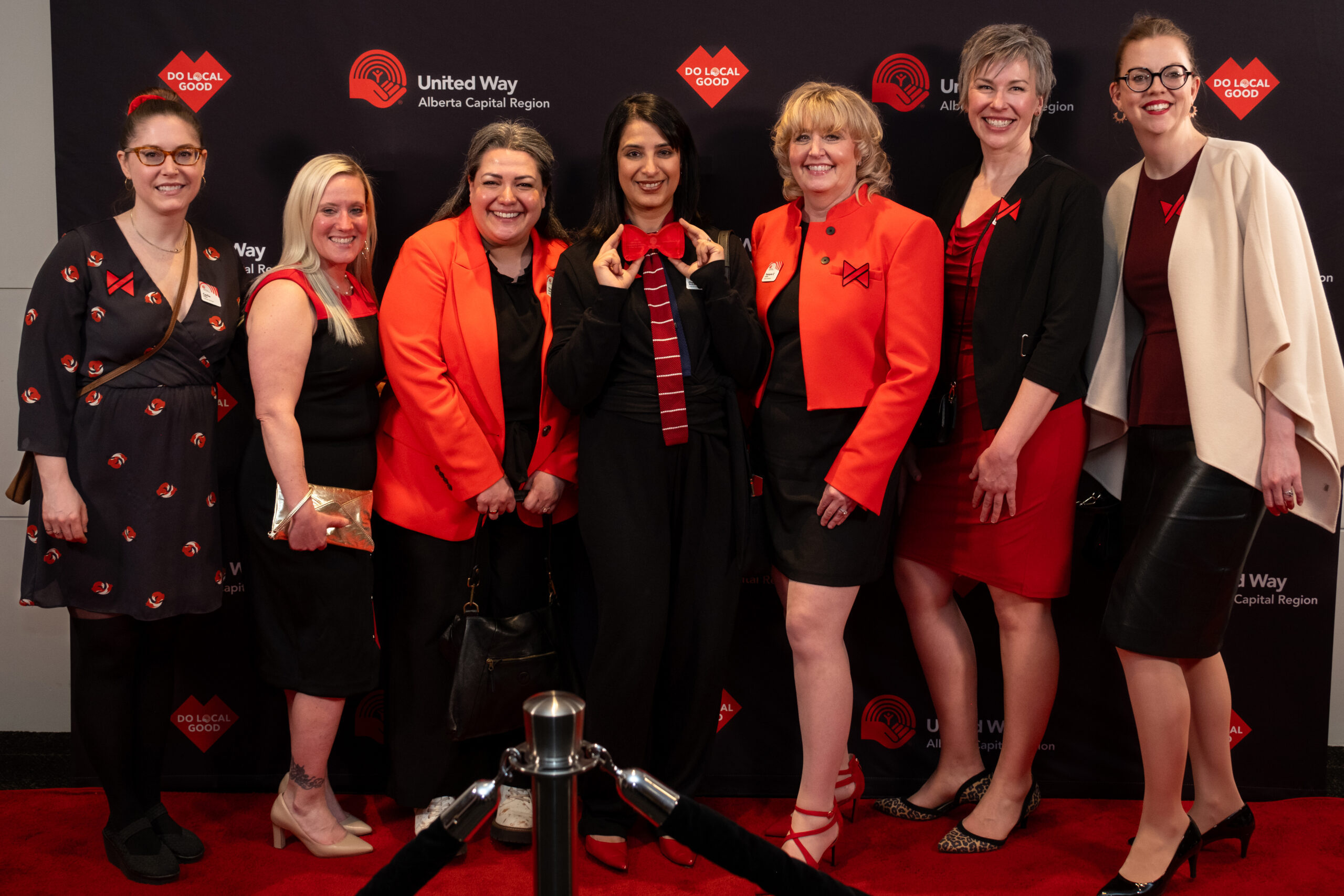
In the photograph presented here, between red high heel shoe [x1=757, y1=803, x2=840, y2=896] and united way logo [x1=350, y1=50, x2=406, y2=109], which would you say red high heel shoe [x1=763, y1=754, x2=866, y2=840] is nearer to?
red high heel shoe [x1=757, y1=803, x2=840, y2=896]

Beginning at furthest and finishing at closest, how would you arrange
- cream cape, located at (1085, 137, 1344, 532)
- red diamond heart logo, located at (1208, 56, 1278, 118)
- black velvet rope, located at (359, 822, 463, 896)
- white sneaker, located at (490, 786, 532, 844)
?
red diamond heart logo, located at (1208, 56, 1278, 118), white sneaker, located at (490, 786, 532, 844), cream cape, located at (1085, 137, 1344, 532), black velvet rope, located at (359, 822, 463, 896)

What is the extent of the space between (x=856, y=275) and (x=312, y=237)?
4.77ft

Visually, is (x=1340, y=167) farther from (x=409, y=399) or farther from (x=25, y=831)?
(x=25, y=831)

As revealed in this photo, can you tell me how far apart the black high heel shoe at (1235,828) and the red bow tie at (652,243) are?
2.16m

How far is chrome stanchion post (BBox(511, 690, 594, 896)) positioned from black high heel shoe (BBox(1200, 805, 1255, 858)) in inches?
85.8

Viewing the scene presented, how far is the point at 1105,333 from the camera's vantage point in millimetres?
2699

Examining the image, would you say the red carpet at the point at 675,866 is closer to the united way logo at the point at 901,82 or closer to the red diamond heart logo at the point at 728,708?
the red diamond heart logo at the point at 728,708

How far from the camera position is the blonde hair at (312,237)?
106 inches

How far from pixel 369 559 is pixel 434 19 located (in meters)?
1.70

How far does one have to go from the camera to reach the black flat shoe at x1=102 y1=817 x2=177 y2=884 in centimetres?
270

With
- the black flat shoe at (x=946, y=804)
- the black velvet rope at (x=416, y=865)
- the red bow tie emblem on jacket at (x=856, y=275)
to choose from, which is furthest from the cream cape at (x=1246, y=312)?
the black velvet rope at (x=416, y=865)

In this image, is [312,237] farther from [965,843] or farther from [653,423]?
[965,843]

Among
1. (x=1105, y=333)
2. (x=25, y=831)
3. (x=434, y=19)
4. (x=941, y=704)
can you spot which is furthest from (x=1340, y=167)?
(x=25, y=831)

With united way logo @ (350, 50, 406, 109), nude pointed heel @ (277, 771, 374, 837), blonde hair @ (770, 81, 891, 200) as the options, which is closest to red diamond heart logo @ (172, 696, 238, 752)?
nude pointed heel @ (277, 771, 374, 837)
